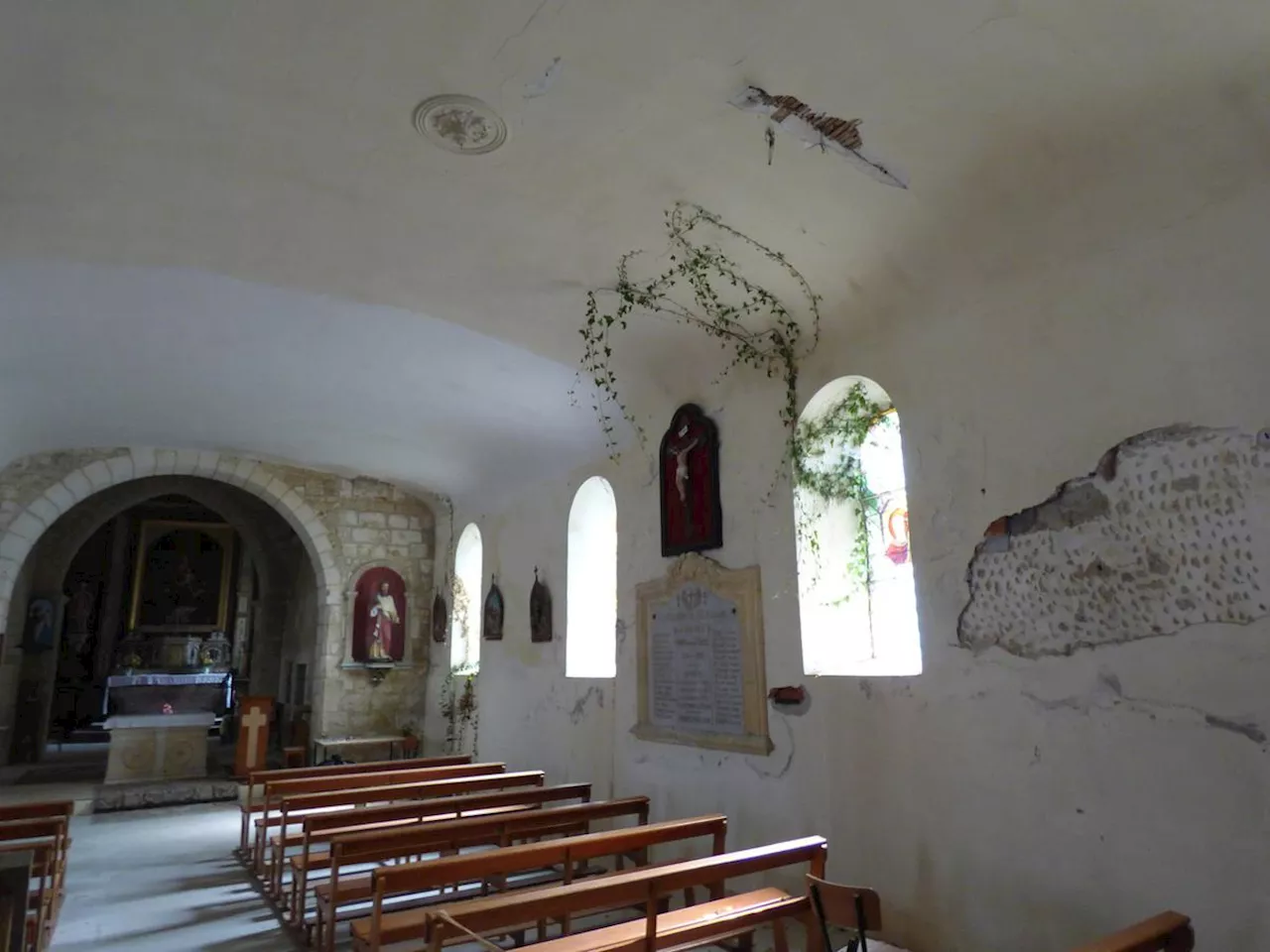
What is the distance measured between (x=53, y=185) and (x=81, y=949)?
12.7 feet

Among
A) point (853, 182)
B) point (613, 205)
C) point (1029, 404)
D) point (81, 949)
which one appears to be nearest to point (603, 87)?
point (613, 205)

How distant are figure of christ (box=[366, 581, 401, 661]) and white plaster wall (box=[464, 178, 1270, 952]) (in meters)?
6.55

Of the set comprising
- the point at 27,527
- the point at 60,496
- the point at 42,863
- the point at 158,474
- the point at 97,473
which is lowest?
the point at 42,863

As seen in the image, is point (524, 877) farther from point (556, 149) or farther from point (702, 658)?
point (556, 149)

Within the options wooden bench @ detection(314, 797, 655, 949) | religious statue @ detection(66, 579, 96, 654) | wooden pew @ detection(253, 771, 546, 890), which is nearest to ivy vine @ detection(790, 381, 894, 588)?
wooden bench @ detection(314, 797, 655, 949)

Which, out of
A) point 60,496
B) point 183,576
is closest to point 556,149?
point 60,496

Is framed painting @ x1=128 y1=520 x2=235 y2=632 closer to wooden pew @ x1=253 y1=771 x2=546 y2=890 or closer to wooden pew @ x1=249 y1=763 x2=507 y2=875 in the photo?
wooden pew @ x1=249 y1=763 x2=507 y2=875

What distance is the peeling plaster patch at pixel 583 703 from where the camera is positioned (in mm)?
6527

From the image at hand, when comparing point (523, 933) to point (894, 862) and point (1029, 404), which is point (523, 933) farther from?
point (1029, 404)

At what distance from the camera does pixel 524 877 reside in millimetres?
5570

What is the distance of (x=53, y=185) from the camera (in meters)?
3.95

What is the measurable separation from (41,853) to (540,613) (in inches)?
166

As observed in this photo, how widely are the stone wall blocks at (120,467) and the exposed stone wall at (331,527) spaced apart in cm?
1

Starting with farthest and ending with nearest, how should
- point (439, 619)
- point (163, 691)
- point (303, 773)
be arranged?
point (163, 691)
point (439, 619)
point (303, 773)
